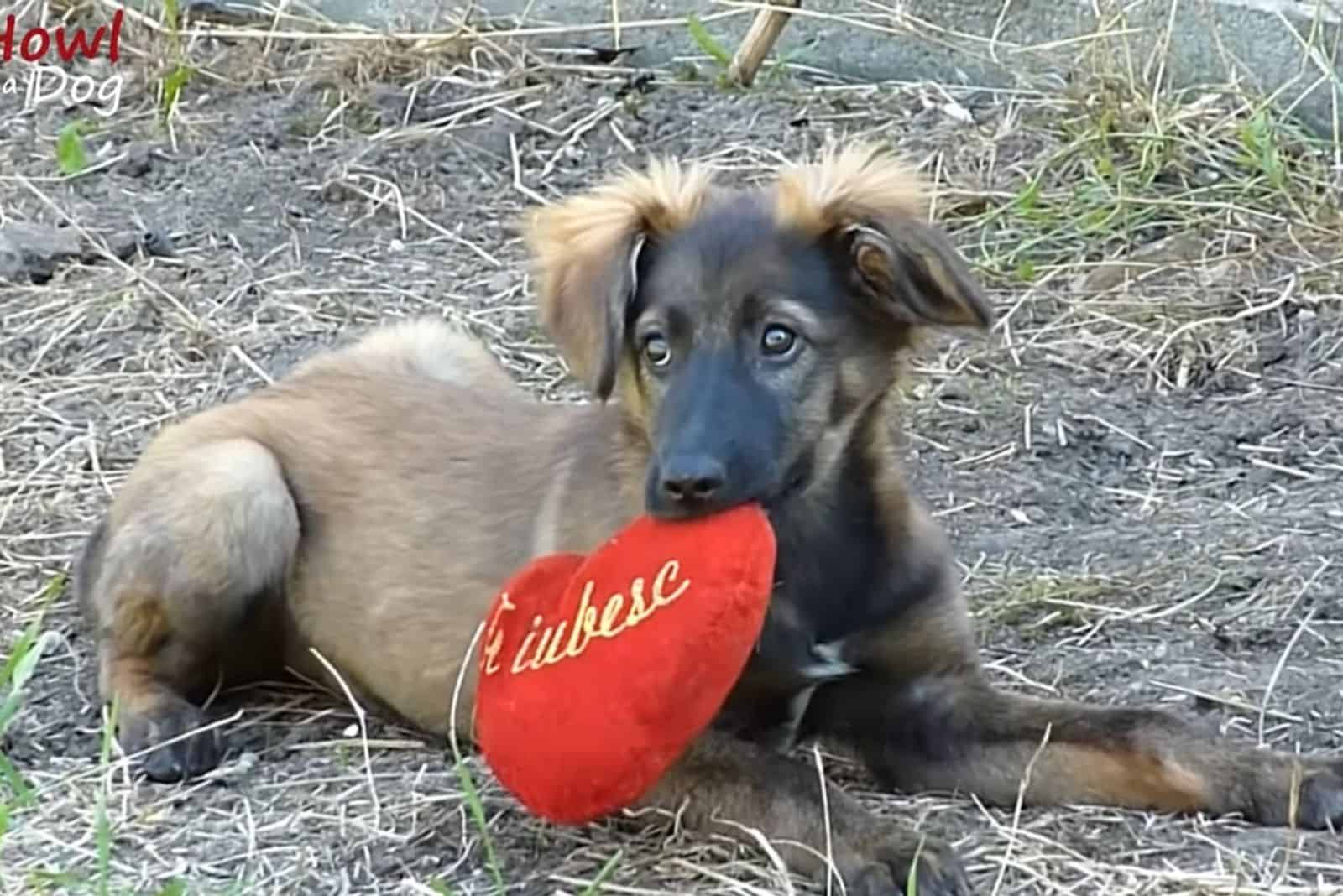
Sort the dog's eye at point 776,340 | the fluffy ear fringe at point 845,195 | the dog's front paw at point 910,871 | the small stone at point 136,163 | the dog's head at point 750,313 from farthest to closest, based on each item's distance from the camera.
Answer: the small stone at point 136,163
the fluffy ear fringe at point 845,195
the dog's eye at point 776,340
the dog's head at point 750,313
the dog's front paw at point 910,871

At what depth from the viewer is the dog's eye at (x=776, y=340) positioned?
3879 mm

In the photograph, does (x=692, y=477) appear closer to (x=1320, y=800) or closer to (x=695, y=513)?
(x=695, y=513)

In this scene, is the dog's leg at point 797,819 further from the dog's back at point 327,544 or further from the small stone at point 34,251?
the small stone at point 34,251

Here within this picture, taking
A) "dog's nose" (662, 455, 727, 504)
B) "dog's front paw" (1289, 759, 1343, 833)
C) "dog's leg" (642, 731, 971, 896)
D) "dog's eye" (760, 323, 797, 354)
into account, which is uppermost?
"dog's eye" (760, 323, 797, 354)

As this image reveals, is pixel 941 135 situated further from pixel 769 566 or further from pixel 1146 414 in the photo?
pixel 769 566

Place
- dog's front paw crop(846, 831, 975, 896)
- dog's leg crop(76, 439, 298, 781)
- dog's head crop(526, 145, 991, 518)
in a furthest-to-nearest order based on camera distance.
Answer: dog's leg crop(76, 439, 298, 781), dog's head crop(526, 145, 991, 518), dog's front paw crop(846, 831, 975, 896)

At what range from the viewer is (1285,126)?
7.02m

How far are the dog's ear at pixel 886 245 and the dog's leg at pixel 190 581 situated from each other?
112cm

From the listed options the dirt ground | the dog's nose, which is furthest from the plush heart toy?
the dirt ground

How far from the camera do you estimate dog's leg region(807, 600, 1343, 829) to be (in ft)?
12.9

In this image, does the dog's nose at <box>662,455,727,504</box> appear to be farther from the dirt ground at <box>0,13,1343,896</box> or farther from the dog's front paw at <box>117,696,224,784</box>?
the dog's front paw at <box>117,696,224,784</box>

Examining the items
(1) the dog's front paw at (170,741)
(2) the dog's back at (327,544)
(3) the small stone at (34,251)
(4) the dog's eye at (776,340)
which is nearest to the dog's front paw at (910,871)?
(4) the dog's eye at (776,340)

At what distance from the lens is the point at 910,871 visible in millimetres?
3613

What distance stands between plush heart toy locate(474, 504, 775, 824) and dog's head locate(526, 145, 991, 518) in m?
0.08
